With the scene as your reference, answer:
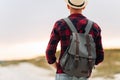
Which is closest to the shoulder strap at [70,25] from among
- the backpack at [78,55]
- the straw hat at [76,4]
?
the backpack at [78,55]

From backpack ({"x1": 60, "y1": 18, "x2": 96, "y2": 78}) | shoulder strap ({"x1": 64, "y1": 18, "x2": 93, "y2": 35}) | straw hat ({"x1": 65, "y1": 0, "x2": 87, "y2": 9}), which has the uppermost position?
straw hat ({"x1": 65, "y1": 0, "x2": 87, "y2": 9})

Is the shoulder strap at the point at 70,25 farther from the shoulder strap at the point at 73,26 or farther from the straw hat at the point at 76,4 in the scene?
the straw hat at the point at 76,4

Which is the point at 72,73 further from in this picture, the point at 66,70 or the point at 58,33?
the point at 58,33

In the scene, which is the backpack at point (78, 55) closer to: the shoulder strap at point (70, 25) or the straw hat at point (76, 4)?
the shoulder strap at point (70, 25)

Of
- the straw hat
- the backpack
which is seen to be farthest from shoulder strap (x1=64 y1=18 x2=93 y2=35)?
the straw hat

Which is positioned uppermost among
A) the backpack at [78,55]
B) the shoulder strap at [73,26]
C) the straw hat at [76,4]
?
the straw hat at [76,4]

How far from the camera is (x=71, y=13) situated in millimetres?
4586

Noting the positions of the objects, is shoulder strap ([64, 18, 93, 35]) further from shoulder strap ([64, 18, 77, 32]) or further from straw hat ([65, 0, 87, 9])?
straw hat ([65, 0, 87, 9])

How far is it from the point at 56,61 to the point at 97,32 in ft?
1.42

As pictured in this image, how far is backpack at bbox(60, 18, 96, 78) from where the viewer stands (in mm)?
4449

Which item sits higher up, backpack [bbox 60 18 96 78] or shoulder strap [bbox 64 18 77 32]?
shoulder strap [bbox 64 18 77 32]

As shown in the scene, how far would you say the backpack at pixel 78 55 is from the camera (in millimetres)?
4449

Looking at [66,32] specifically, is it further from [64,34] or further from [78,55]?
[78,55]

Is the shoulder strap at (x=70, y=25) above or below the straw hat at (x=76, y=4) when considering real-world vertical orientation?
below
